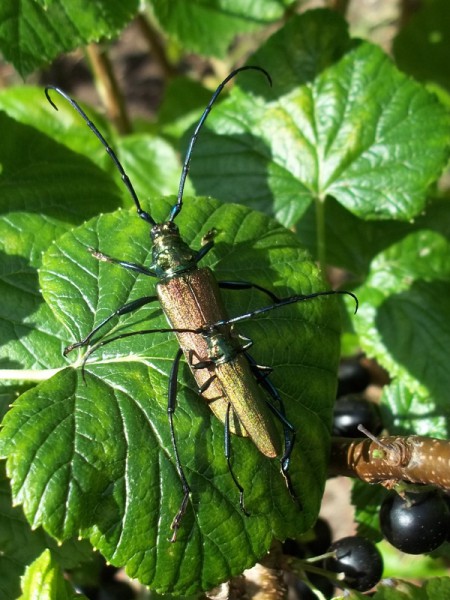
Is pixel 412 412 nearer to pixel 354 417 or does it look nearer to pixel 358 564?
pixel 354 417

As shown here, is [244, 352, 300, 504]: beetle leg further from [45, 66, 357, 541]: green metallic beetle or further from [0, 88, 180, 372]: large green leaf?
[0, 88, 180, 372]: large green leaf

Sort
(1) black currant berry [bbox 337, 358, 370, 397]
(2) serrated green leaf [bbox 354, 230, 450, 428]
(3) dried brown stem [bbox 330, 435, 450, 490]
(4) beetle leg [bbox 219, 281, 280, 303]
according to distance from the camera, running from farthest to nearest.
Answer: (1) black currant berry [bbox 337, 358, 370, 397] < (2) serrated green leaf [bbox 354, 230, 450, 428] < (4) beetle leg [bbox 219, 281, 280, 303] < (3) dried brown stem [bbox 330, 435, 450, 490]

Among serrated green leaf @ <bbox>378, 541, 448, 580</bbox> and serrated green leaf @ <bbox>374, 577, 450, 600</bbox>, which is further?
serrated green leaf @ <bbox>378, 541, 448, 580</bbox>

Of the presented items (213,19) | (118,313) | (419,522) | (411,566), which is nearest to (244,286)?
(118,313)

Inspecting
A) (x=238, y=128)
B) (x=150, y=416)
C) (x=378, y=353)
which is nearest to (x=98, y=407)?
(x=150, y=416)

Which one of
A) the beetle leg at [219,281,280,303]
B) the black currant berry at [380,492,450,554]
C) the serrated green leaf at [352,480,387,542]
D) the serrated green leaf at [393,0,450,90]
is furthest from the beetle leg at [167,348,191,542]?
the serrated green leaf at [393,0,450,90]

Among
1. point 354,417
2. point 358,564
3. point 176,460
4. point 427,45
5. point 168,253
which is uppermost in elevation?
point 427,45

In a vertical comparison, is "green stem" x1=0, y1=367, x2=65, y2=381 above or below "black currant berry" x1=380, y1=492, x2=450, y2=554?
above
